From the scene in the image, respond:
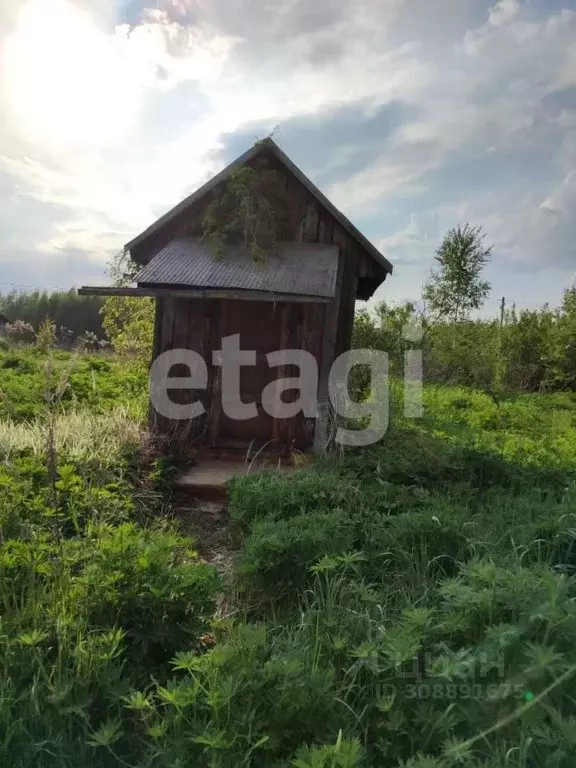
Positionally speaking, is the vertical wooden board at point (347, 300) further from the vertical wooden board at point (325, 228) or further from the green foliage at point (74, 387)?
the green foliage at point (74, 387)

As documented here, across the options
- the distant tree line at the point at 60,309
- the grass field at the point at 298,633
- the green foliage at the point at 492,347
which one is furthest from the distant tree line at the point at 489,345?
the distant tree line at the point at 60,309

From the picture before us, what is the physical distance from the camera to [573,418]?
12.4m

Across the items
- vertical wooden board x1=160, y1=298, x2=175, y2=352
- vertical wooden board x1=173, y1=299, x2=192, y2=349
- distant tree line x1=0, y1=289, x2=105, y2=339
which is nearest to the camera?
vertical wooden board x1=160, y1=298, x2=175, y2=352

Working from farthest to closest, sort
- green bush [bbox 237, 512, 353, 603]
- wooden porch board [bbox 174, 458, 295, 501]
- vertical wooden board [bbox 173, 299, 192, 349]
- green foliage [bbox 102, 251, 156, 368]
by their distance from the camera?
green foliage [bbox 102, 251, 156, 368] → vertical wooden board [bbox 173, 299, 192, 349] → wooden porch board [bbox 174, 458, 295, 501] → green bush [bbox 237, 512, 353, 603]

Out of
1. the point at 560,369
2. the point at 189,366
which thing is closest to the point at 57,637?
the point at 189,366

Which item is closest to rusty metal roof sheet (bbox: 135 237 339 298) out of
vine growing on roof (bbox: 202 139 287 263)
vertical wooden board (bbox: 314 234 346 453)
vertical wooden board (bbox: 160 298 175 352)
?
vine growing on roof (bbox: 202 139 287 263)

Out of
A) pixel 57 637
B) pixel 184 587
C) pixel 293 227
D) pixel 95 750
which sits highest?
pixel 293 227

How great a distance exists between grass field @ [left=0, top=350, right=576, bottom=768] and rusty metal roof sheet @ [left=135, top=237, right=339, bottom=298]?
2846 mm

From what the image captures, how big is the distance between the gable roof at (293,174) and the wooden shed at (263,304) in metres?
0.01

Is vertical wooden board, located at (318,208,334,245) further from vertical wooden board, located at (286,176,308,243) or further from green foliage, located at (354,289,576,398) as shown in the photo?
green foliage, located at (354,289,576,398)

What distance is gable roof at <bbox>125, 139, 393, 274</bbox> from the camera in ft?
26.9

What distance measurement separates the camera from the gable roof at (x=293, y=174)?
8.20m

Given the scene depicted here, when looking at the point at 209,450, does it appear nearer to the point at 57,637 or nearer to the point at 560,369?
the point at 57,637

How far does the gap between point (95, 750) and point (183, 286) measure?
569 cm
